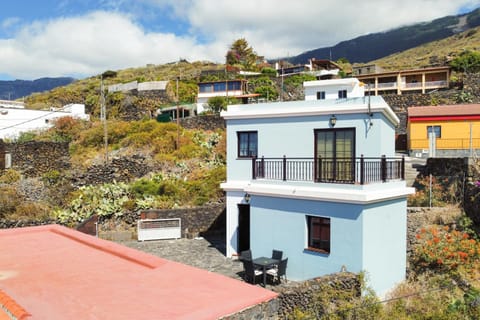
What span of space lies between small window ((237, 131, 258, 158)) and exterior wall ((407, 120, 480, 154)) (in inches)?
626

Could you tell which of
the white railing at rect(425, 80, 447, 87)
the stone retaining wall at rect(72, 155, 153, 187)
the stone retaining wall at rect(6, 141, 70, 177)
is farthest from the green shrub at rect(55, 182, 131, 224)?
the white railing at rect(425, 80, 447, 87)

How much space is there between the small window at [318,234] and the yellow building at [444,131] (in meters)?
16.1

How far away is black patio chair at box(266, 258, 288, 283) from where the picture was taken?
11068 mm

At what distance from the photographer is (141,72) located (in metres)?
69.3

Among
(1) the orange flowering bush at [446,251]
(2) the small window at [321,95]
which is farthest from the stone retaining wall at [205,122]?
(1) the orange flowering bush at [446,251]

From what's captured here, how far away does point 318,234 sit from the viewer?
11.3m

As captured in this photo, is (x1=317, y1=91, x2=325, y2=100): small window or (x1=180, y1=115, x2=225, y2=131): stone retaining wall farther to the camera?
(x1=180, y1=115, x2=225, y2=131): stone retaining wall

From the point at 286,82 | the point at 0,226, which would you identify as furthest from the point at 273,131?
the point at 286,82

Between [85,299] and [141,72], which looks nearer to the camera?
[85,299]

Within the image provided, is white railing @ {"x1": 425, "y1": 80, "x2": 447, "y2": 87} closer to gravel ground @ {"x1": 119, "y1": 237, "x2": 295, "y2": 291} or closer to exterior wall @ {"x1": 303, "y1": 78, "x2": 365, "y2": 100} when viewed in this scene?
exterior wall @ {"x1": 303, "y1": 78, "x2": 365, "y2": 100}

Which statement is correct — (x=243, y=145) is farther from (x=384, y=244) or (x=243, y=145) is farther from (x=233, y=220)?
(x=384, y=244)

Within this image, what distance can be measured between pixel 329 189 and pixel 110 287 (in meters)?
6.68

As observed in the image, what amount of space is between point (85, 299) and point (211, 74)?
161 feet

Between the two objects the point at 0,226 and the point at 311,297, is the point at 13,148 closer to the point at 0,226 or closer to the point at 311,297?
the point at 0,226
